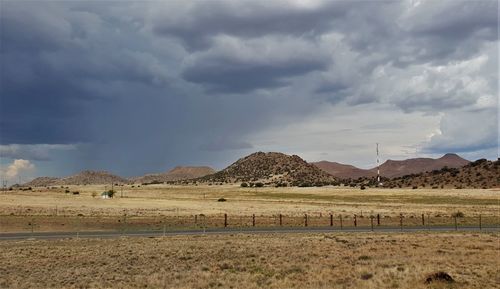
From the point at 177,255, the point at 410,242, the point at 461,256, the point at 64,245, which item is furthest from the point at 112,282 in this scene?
the point at 410,242

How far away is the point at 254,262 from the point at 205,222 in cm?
3551

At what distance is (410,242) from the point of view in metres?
41.1

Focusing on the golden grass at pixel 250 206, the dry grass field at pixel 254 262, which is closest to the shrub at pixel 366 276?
the dry grass field at pixel 254 262

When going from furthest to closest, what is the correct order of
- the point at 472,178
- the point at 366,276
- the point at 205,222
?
the point at 472,178 < the point at 205,222 < the point at 366,276

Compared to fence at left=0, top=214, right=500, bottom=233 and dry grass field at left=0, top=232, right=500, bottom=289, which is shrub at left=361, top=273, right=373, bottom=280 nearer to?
dry grass field at left=0, top=232, right=500, bottom=289

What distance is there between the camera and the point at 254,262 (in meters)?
31.2

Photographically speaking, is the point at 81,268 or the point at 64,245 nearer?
the point at 81,268

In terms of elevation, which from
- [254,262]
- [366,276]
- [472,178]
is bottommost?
[254,262]

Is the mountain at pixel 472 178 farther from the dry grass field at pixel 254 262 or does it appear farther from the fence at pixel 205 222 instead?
the dry grass field at pixel 254 262

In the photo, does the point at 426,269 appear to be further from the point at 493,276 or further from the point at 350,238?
the point at 350,238

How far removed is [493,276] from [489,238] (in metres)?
20.5

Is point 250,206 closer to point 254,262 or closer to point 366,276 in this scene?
point 254,262

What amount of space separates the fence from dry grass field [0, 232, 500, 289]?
13875 mm

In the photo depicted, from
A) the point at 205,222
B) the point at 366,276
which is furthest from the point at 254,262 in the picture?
the point at 205,222
